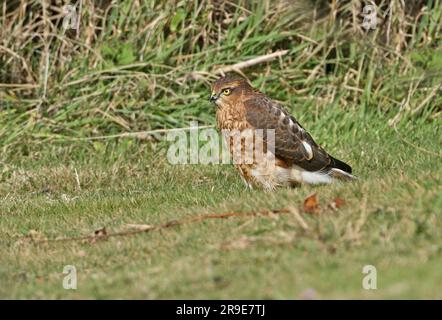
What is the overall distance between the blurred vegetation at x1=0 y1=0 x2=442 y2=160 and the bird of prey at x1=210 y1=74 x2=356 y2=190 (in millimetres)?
2438

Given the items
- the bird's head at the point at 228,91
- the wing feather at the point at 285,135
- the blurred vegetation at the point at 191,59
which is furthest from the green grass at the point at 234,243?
the blurred vegetation at the point at 191,59

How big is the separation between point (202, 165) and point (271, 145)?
1.82 metres

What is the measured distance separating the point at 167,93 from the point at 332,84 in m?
1.89

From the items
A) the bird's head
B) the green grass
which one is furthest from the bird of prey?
the green grass

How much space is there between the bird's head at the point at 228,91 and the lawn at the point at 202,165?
2.53 feet

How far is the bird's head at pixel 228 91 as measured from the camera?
8.51m

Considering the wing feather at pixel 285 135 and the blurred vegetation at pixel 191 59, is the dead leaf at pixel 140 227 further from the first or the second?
the blurred vegetation at pixel 191 59

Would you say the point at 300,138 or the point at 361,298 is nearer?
the point at 361,298

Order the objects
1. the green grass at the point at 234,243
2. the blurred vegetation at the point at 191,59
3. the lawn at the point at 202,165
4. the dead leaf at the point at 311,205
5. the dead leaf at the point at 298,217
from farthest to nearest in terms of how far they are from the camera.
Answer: the blurred vegetation at the point at 191,59 < the dead leaf at the point at 311,205 < the dead leaf at the point at 298,217 < the lawn at the point at 202,165 < the green grass at the point at 234,243
